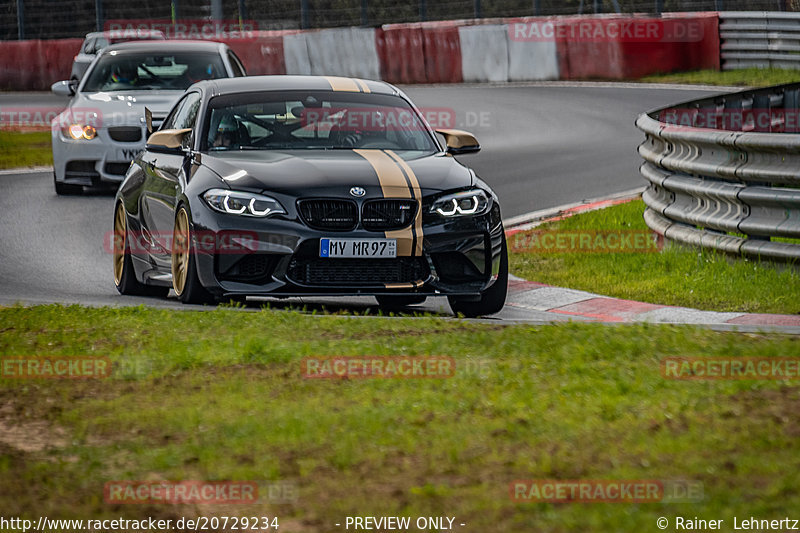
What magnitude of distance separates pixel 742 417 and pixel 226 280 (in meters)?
3.81

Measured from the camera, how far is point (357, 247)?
7863 mm

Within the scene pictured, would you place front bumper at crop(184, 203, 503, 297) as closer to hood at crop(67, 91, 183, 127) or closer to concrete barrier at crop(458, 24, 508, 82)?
hood at crop(67, 91, 183, 127)

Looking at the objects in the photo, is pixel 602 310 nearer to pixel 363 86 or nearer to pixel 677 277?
pixel 677 277

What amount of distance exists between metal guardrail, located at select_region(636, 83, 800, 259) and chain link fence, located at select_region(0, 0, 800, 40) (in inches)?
713

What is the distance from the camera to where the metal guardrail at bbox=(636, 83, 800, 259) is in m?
9.40

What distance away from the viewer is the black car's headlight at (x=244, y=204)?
787 cm

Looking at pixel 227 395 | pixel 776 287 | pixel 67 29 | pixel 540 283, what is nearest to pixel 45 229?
pixel 540 283

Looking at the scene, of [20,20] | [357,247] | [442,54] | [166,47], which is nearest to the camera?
[357,247]

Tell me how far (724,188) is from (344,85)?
289 cm

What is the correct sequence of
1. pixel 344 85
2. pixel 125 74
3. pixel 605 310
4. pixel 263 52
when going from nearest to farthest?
pixel 605 310
pixel 344 85
pixel 125 74
pixel 263 52

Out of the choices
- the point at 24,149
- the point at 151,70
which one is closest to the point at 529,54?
the point at 24,149

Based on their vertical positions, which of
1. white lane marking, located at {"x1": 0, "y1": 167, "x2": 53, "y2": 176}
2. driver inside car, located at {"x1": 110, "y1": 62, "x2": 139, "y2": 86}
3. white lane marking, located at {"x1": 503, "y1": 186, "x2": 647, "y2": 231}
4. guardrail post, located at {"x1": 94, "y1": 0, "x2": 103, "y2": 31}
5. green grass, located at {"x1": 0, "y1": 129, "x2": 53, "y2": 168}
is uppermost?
driver inside car, located at {"x1": 110, "y1": 62, "x2": 139, "y2": 86}

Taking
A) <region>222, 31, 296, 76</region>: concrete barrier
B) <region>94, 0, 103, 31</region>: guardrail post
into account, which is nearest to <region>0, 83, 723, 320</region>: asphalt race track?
<region>222, 31, 296, 76</region>: concrete barrier

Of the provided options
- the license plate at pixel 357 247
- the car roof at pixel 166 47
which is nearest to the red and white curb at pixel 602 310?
the license plate at pixel 357 247
